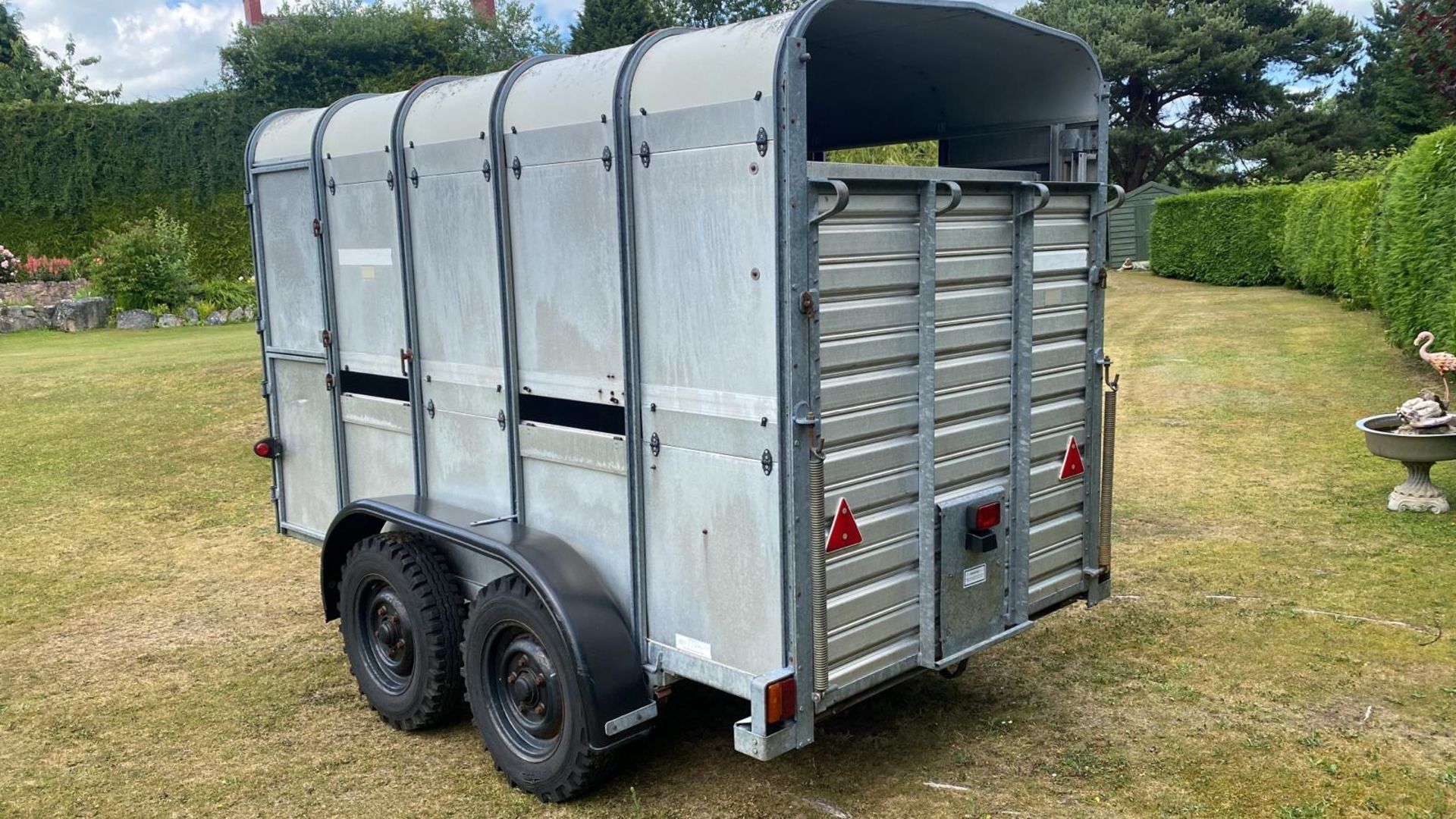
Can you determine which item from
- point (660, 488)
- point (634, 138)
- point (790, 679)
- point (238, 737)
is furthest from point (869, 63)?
point (238, 737)

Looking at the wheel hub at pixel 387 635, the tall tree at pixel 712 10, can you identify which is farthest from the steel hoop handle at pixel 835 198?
the tall tree at pixel 712 10

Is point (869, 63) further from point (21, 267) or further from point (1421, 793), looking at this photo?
point (21, 267)

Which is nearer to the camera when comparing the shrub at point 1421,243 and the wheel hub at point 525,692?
the wheel hub at point 525,692

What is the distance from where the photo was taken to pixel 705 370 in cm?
382

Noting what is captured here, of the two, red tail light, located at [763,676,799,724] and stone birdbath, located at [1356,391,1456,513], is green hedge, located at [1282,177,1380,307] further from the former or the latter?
red tail light, located at [763,676,799,724]

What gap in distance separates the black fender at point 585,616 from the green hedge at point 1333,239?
49.9ft

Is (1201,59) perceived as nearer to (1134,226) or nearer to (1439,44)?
(1134,226)

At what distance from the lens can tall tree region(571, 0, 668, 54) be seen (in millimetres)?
39812

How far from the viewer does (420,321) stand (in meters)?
5.00

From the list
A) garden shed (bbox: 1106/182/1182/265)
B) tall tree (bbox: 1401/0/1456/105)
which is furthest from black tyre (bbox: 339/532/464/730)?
garden shed (bbox: 1106/182/1182/265)

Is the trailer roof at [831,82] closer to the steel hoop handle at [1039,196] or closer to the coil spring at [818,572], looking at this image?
the steel hoop handle at [1039,196]

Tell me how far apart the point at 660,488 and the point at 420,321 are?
163 centimetres

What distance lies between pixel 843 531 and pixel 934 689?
182cm

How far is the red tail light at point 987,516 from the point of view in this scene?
14.0ft
